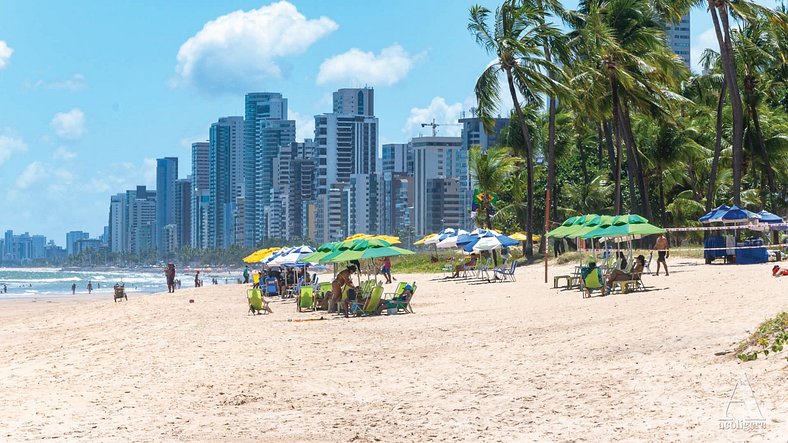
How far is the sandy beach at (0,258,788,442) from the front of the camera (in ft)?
28.1

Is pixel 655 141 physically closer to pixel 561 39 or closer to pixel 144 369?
pixel 561 39

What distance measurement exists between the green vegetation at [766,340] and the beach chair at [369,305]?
10.8 m

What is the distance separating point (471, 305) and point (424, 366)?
8.91 meters

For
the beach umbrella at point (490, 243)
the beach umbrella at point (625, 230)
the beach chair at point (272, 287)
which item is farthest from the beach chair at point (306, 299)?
the beach umbrella at point (490, 243)

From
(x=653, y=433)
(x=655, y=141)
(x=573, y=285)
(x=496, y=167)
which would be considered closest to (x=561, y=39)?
(x=655, y=141)

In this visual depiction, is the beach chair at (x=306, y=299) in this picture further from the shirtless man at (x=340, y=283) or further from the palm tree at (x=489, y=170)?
the palm tree at (x=489, y=170)

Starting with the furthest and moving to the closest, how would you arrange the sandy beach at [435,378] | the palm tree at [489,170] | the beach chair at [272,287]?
the palm tree at [489,170] → the beach chair at [272,287] → the sandy beach at [435,378]

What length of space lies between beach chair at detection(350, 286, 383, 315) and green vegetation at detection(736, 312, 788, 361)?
1077 centimetres

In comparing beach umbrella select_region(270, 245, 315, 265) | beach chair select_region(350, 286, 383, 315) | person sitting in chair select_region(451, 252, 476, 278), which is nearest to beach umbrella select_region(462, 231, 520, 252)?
person sitting in chair select_region(451, 252, 476, 278)

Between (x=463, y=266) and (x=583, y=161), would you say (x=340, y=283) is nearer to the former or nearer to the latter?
(x=463, y=266)

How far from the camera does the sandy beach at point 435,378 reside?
855 centimetres

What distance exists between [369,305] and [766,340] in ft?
37.9

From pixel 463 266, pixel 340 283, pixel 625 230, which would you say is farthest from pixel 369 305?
pixel 463 266

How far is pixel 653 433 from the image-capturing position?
780 centimetres
